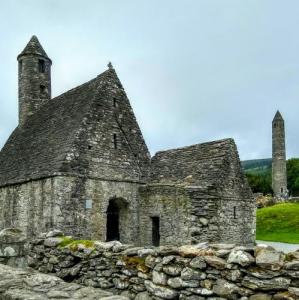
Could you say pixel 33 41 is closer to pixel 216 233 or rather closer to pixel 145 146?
pixel 145 146

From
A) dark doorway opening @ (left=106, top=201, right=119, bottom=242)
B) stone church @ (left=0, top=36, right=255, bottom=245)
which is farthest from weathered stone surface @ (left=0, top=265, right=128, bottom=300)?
dark doorway opening @ (left=106, top=201, right=119, bottom=242)

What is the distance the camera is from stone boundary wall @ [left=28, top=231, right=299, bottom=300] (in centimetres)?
534

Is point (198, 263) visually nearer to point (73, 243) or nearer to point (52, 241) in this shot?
point (73, 243)

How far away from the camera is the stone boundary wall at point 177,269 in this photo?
5.34m

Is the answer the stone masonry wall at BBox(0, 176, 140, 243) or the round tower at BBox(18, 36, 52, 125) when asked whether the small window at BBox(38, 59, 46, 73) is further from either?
the stone masonry wall at BBox(0, 176, 140, 243)

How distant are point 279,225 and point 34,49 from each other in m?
25.2

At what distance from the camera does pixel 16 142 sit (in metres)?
26.7

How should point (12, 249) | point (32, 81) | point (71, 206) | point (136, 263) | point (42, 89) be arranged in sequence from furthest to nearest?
point (42, 89)
point (32, 81)
point (71, 206)
point (12, 249)
point (136, 263)

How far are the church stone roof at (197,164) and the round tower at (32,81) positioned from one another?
10.9 meters

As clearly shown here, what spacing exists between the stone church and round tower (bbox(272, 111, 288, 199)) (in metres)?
57.0

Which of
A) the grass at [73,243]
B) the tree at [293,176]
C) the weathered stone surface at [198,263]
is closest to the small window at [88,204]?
the grass at [73,243]

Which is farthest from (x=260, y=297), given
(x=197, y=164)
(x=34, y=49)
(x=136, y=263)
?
(x=34, y=49)

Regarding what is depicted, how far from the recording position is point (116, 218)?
70.6 feet

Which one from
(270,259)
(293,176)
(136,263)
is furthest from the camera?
(293,176)
